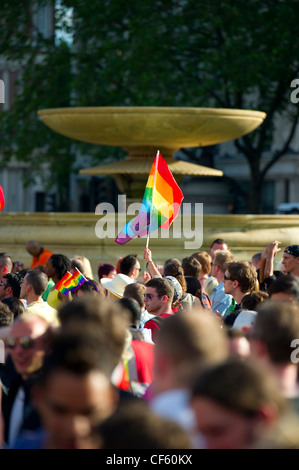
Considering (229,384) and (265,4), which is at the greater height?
(265,4)

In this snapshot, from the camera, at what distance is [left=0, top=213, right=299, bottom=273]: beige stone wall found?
13852 millimetres

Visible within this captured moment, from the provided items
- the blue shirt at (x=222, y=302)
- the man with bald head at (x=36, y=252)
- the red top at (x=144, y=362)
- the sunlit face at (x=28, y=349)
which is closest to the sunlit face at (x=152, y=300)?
the blue shirt at (x=222, y=302)

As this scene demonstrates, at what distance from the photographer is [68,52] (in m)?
27.5

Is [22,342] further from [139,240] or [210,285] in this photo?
[139,240]

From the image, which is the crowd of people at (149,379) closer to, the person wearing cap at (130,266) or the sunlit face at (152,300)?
the sunlit face at (152,300)

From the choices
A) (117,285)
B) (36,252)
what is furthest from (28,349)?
(36,252)

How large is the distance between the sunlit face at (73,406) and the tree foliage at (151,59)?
69.8 feet

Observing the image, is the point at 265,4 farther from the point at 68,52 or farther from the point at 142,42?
the point at 68,52

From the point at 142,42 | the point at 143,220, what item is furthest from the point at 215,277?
the point at 142,42

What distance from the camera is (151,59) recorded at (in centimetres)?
2492

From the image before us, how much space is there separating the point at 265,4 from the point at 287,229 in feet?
42.7

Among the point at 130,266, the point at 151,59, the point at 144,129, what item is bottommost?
the point at 130,266

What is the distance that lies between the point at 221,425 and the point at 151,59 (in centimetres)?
2245
